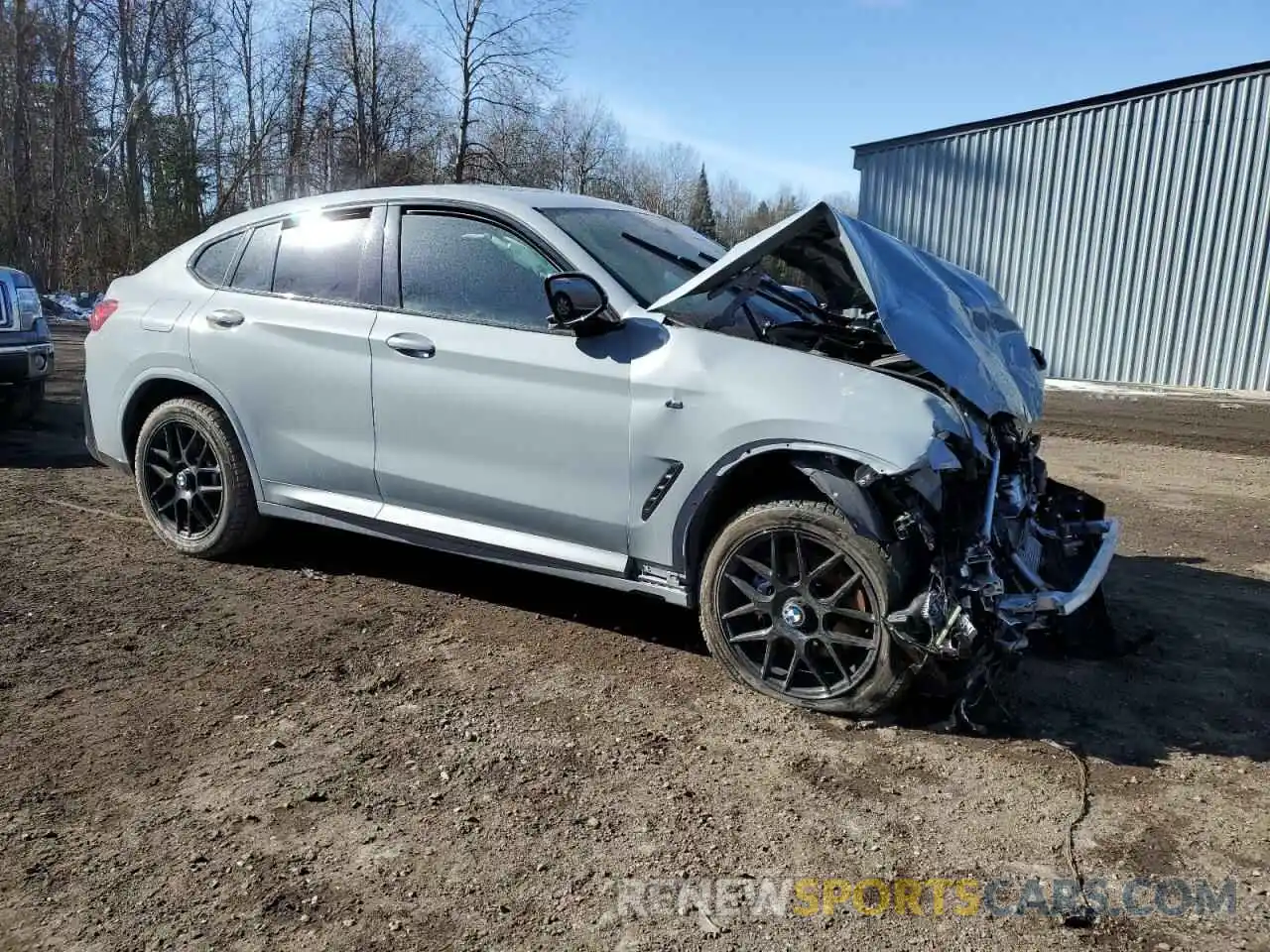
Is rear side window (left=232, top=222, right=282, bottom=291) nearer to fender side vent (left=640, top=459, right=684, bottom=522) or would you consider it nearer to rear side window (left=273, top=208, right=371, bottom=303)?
rear side window (left=273, top=208, right=371, bottom=303)

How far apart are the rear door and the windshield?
0.98 meters

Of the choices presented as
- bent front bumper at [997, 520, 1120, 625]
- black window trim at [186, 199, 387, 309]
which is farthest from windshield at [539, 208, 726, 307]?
bent front bumper at [997, 520, 1120, 625]

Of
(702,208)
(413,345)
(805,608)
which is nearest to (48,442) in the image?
(413,345)

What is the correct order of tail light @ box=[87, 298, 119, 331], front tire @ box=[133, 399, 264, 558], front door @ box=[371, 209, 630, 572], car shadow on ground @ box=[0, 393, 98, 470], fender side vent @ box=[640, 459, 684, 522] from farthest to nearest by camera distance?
1. car shadow on ground @ box=[0, 393, 98, 470]
2. tail light @ box=[87, 298, 119, 331]
3. front tire @ box=[133, 399, 264, 558]
4. front door @ box=[371, 209, 630, 572]
5. fender side vent @ box=[640, 459, 684, 522]

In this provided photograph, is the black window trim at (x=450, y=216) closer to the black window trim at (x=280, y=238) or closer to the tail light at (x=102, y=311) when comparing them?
the black window trim at (x=280, y=238)

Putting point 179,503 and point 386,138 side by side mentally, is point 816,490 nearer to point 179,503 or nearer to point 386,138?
point 179,503

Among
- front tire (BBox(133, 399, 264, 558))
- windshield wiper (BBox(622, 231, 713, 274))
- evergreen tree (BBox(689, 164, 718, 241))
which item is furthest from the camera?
evergreen tree (BBox(689, 164, 718, 241))

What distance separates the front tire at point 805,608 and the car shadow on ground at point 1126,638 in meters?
0.32

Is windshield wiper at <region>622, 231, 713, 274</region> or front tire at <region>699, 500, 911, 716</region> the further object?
windshield wiper at <region>622, 231, 713, 274</region>

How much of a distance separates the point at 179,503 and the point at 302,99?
3219 cm

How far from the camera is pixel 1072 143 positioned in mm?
15664

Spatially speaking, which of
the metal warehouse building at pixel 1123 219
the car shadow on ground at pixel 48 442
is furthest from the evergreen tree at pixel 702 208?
the car shadow on ground at pixel 48 442

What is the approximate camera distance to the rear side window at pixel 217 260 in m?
5.08

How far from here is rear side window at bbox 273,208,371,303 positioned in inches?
183
